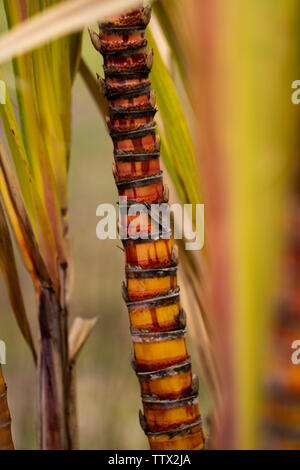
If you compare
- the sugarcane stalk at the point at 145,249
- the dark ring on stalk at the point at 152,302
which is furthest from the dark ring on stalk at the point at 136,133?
the dark ring on stalk at the point at 152,302

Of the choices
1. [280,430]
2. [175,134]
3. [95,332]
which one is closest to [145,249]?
[175,134]

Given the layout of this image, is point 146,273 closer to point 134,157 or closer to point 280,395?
point 134,157

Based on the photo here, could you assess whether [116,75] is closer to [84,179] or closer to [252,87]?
[252,87]

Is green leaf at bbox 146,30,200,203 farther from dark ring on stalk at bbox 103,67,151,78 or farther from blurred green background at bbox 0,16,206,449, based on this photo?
blurred green background at bbox 0,16,206,449

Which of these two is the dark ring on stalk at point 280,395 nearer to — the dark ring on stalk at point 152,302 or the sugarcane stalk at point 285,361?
the sugarcane stalk at point 285,361

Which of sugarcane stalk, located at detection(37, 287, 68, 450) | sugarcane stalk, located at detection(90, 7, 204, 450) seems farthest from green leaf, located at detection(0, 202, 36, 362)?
sugarcane stalk, located at detection(90, 7, 204, 450)
